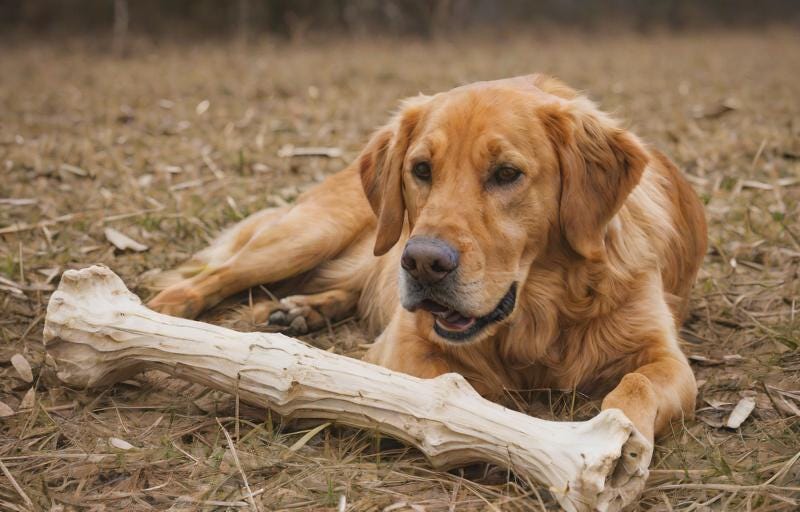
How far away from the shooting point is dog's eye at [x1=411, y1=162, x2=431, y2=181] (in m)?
2.95

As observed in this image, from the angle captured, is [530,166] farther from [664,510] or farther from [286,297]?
[286,297]

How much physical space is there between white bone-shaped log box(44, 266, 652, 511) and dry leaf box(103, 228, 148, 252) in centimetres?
130

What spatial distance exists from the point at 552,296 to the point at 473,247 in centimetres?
49

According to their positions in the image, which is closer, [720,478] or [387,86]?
[720,478]

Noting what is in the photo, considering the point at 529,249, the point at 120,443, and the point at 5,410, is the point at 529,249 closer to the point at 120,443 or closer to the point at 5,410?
the point at 120,443

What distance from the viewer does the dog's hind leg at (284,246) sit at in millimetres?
3840

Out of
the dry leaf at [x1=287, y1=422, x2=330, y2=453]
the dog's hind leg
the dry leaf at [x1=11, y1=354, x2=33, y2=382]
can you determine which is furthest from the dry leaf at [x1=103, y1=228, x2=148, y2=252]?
the dry leaf at [x1=287, y1=422, x2=330, y2=453]

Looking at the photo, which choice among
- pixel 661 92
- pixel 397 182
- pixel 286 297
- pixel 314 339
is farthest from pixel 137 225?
pixel 661 92

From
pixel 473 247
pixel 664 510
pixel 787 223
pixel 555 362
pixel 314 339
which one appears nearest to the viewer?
pixel 664 510

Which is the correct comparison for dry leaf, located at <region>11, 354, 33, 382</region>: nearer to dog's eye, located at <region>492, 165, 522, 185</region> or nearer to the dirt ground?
the dirt ground

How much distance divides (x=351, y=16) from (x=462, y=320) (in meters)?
12.6

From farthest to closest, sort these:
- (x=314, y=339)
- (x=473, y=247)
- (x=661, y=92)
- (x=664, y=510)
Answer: (x=661, y=92)
(x=314, y=339)
(x=473, y=247)
(x=664, y=510)

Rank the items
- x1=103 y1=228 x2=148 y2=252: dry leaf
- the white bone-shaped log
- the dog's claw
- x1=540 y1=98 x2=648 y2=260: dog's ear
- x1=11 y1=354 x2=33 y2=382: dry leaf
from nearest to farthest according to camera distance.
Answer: the white bone-shaped log → x1=540 y1=98 x2=648 y2=260: dog's ear → x1=11 y1=354 x2=33 y2=382: dry leaf → the dog's claw → x1=103 y1=228 x2=148 y2=252: dry leaf

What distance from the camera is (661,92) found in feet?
28.3
